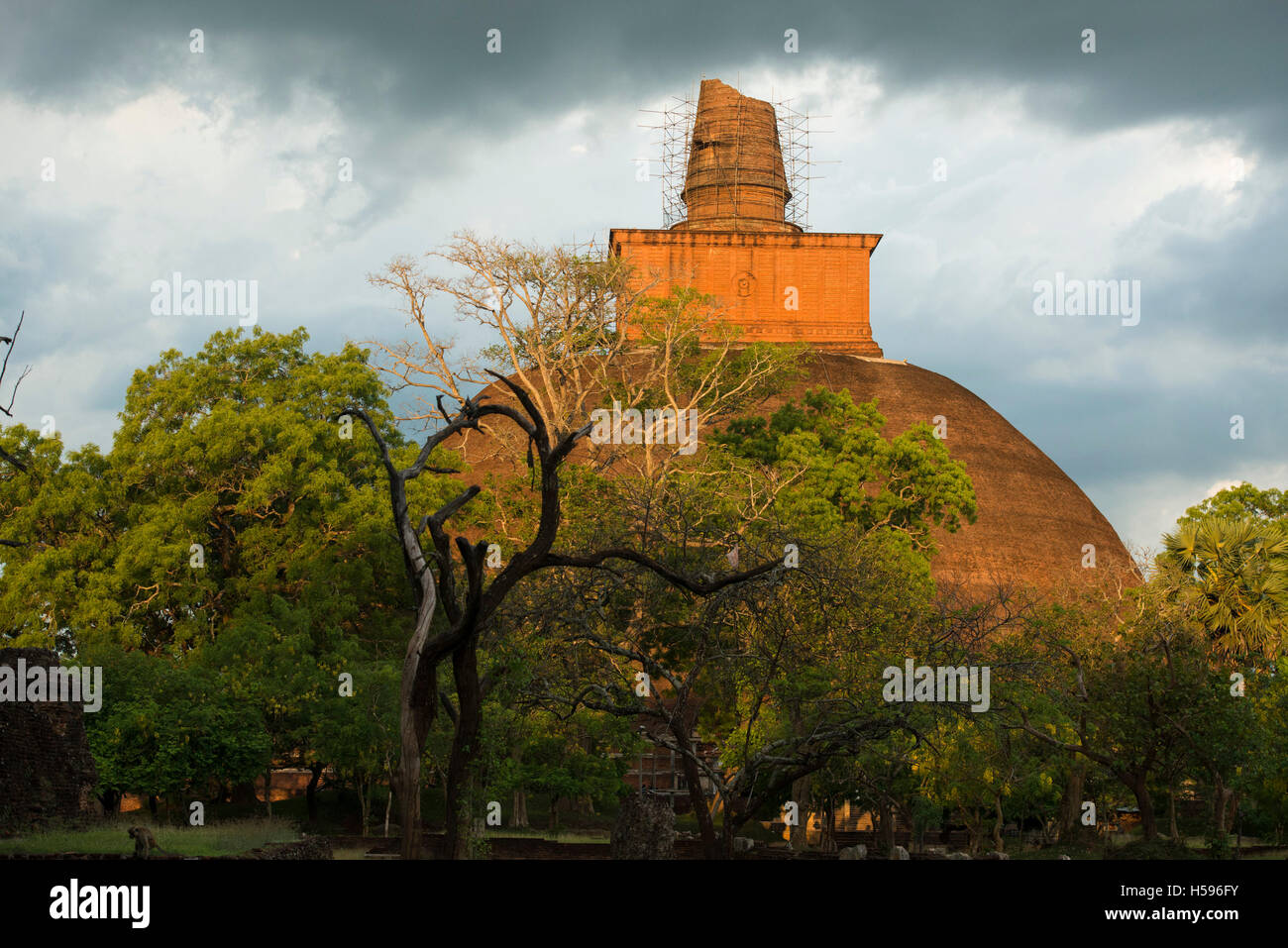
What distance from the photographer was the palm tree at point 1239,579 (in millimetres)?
23875

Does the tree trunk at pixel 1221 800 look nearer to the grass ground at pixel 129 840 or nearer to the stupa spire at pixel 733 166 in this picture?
the grass ground at pixel 129 840

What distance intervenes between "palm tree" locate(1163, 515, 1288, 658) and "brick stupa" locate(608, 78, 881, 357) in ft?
77.6

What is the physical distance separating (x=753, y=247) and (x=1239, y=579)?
27.2 m

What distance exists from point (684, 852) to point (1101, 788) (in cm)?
1153

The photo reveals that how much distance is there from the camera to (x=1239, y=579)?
24.6 metres

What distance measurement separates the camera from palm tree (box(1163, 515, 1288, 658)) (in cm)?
2388

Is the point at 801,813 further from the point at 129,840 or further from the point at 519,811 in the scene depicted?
the point at 129,840

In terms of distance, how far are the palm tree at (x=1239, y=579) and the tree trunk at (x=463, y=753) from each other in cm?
1644

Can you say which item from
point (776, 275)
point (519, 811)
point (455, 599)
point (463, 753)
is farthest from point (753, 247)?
point (463, 753)

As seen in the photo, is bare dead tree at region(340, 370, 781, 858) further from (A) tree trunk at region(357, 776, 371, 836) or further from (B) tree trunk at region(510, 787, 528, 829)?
(B) tree trunk at region(510, 787, 528, 829)

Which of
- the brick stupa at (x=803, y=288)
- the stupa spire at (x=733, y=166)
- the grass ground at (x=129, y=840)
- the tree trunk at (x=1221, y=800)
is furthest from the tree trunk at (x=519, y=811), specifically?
the stupa spire at (x=733, y=166)
